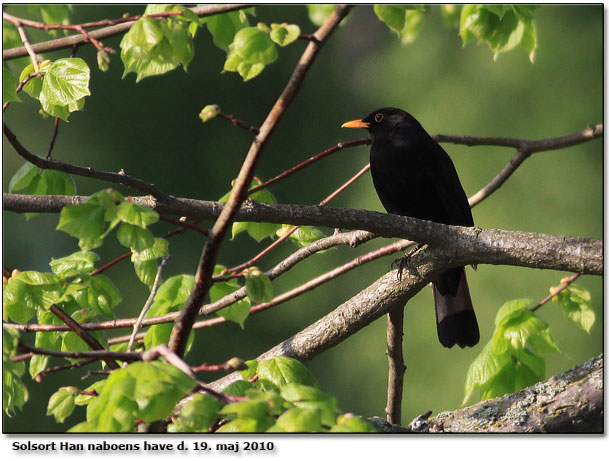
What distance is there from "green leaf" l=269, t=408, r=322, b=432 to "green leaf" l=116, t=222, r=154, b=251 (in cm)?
57

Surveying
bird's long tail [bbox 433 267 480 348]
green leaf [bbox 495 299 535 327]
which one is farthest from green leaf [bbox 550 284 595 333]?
bird's long tail [bbox 433 267 480 348]

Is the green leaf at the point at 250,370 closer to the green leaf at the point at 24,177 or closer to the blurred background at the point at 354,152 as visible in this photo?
the green leaf at the point at 24,177

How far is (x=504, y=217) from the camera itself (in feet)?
29.0

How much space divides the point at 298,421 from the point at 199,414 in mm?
224

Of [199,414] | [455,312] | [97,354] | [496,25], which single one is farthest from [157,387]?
[455,312]

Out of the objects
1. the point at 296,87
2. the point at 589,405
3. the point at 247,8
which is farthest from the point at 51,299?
the point at 589,405

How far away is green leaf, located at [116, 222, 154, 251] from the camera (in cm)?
182

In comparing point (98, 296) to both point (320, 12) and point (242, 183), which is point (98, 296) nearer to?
point (242, 183)

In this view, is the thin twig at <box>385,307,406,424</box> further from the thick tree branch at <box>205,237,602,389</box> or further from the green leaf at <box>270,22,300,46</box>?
the green leaf at <box>270,22,300,46</box>

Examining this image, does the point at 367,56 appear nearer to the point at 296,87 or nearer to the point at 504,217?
the point at 504,217

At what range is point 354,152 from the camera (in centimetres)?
1202

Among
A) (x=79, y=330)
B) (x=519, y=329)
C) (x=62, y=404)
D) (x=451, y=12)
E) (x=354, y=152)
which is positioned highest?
(x=354, y=152)

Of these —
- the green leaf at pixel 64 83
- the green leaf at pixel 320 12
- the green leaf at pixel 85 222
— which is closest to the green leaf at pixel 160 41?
the green leaf at pixel 64 83

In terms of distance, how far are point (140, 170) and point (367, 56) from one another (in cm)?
437
